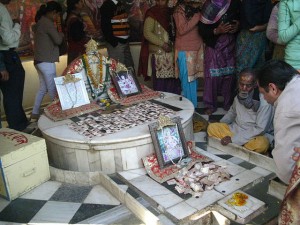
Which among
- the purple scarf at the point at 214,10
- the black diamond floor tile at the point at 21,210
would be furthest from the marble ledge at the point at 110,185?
the purple scarf at the point at 214,10

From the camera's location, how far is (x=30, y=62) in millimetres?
5773

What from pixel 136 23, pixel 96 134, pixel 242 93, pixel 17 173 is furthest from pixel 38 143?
pixel 136 23

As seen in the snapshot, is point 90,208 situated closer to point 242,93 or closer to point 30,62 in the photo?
point 242,93

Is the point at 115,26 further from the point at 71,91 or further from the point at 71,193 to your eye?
the point at 71,193

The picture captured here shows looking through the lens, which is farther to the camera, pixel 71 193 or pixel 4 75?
pixel 4 75

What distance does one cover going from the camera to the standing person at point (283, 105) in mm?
2074

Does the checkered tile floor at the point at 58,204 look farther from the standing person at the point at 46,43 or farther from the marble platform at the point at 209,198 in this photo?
the standing person at the point at 46,43

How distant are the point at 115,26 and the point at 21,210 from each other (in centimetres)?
338

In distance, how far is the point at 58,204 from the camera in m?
2.80

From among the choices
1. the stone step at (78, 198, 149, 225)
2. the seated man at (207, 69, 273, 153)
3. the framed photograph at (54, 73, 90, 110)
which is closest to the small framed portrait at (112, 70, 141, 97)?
the framed photograph at (54, 73, 90, 110)

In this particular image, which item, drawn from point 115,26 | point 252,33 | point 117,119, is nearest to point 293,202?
point 117,119

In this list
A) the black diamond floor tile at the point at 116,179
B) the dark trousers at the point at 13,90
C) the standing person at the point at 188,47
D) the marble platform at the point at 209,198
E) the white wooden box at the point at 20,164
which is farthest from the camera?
the standing person at the point at 188,47

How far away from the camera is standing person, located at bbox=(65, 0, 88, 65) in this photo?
5.24 m

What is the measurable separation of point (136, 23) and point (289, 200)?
5.20 meters
